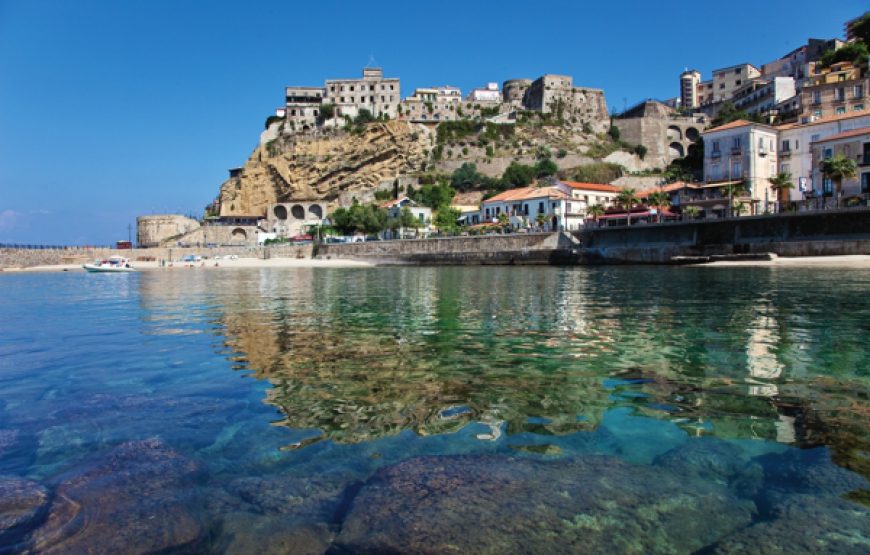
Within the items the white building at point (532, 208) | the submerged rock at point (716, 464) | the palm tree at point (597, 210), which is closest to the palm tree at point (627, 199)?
the palm tree at point (597, 210)

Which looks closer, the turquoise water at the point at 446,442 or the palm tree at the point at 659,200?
the turquoise water at the point at 446,442

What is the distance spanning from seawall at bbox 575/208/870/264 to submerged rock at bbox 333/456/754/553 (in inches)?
1572

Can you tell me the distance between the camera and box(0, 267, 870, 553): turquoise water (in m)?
4.04

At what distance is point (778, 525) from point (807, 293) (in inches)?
770

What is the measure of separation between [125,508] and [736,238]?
4558cm

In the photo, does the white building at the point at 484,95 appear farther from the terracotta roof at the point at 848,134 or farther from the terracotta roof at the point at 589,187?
the terracotta roof at the point at 848,134

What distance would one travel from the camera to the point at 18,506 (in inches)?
175

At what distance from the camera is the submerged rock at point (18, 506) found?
404 cm

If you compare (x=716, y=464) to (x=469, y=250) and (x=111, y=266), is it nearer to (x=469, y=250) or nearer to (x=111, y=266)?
(x=469, y=250)

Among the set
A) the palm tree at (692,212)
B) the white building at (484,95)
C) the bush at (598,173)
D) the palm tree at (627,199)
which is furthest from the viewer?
the white building at (484,95)

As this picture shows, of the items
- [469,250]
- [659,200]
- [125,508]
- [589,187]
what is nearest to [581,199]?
[589,187]

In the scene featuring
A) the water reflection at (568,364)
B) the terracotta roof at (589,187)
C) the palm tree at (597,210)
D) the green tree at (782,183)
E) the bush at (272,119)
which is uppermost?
the bush at (272,119)

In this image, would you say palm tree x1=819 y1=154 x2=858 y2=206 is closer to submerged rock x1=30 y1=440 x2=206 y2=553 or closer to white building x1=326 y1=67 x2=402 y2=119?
submerged rock x1=30 y1=440 x2=206 y2=553

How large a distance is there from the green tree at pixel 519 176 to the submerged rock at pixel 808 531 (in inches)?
3312
